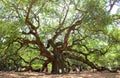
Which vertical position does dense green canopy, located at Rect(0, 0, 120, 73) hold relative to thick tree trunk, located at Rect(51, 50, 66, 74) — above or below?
above

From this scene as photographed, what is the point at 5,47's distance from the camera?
14.5m

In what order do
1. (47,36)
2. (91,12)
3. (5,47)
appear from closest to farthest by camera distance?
1. (91,12)
2. (5,47)
3. (47,36)

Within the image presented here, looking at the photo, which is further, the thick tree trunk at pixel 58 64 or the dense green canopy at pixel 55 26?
the thick tree trunk at pixel 58 64

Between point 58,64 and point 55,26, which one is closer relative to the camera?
point 58,64

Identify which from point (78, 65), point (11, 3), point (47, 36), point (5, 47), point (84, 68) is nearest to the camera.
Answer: point (11, 3)

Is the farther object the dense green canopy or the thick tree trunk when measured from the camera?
the thick tree trunk

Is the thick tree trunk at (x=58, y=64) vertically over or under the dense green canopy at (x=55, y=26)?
under

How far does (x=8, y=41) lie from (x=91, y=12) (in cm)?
495

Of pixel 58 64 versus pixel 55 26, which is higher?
Result: pixel 55 26

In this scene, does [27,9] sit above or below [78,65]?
above

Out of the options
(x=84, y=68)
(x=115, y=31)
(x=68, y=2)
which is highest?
(x=68, y=2)

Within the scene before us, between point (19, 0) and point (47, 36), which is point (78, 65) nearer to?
point (47, 36)

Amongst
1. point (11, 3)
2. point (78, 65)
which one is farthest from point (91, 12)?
point (78, 65)

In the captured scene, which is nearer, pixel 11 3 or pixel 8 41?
pixel 11 3
